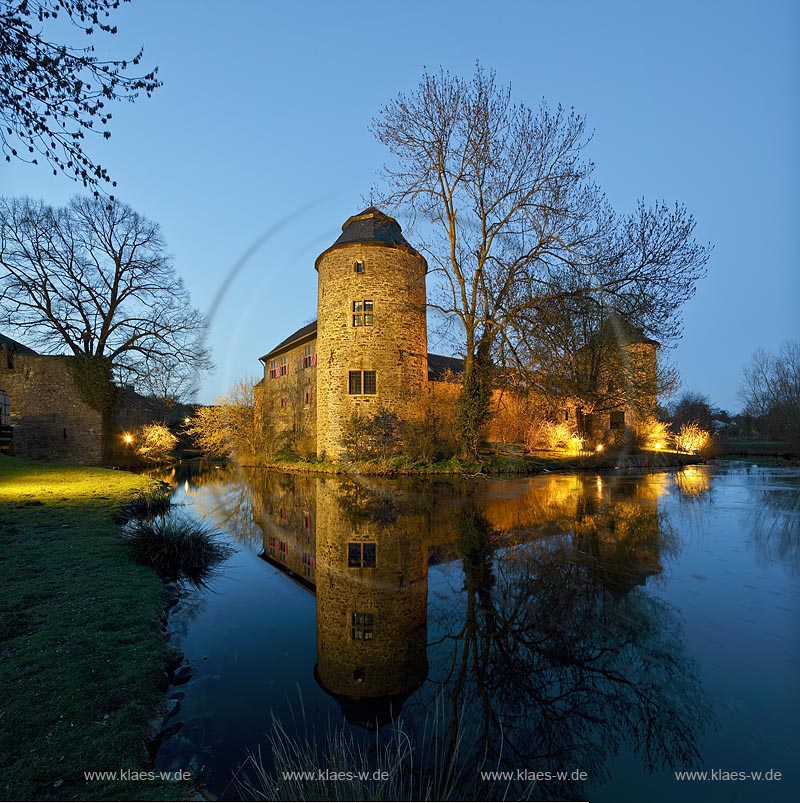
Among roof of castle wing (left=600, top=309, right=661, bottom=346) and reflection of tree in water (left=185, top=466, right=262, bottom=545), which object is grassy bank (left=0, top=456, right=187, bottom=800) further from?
roof of castle wing (left=600, top=309, right=661, bottom=346)

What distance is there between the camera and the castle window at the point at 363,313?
18.5 meters

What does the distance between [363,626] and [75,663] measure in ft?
7.52

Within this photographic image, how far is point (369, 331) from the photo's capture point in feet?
60.4

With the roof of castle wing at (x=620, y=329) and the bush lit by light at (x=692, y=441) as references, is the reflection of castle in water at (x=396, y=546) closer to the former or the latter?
the roof of castle wing at (x=620, y=329)

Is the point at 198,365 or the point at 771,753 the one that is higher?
the point at 198,365

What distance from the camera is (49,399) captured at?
66.7 ft

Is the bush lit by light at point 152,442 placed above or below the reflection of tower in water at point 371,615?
above

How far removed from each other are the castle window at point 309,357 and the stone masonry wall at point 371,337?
411 centimetres

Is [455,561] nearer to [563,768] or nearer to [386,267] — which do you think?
[563,768]

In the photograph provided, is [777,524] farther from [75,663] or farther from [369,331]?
[369,331]

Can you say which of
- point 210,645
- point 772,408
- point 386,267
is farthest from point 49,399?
point 772,408

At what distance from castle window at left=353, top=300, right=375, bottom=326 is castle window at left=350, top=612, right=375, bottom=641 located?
50.2 feet

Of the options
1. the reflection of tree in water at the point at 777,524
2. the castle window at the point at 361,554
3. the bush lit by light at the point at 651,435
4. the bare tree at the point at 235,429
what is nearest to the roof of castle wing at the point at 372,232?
the bare tree at the point at 235,429

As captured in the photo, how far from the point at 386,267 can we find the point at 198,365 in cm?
1216
